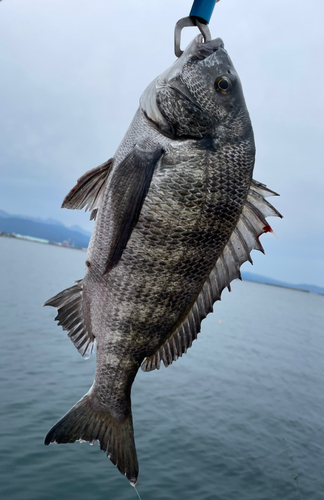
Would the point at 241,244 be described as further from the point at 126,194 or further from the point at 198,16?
the point at 198,16

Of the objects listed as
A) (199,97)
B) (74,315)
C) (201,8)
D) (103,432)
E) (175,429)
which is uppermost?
(201,8)

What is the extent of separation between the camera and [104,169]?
2.72m

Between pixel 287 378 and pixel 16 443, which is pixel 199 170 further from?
pixel 287 378

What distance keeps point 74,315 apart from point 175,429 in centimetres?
1084

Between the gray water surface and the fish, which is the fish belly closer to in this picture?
the fish

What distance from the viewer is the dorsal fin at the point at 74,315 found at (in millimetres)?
2889

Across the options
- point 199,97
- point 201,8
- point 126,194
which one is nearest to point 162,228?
point 126,194

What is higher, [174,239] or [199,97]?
[199,97]

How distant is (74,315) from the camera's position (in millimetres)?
2934

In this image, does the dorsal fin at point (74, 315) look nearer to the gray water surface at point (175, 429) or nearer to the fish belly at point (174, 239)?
the fish belly at point (174, 239)

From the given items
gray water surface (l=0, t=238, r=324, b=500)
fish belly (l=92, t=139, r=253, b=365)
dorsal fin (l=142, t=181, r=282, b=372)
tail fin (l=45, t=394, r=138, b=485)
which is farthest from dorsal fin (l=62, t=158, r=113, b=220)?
gray water surface (l=0, t=238, r=324, b=500)

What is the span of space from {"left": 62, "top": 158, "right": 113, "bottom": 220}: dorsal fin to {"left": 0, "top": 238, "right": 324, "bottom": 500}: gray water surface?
8043mm

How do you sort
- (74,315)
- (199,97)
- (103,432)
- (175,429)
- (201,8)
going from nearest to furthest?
(201,8) → (199,97) → (103,432) → (74,315) → (175,429)

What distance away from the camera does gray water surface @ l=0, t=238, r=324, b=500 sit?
29.9 feet
